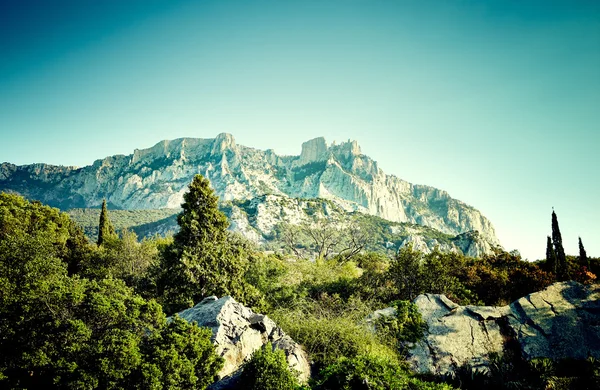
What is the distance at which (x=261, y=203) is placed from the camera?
17875 centimetres

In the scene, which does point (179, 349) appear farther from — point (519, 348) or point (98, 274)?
point (98, 274)

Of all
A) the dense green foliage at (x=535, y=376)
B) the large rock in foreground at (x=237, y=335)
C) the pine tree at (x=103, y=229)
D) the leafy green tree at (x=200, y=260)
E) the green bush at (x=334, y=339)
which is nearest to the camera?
the dense green foliage at (x=535, y=376)

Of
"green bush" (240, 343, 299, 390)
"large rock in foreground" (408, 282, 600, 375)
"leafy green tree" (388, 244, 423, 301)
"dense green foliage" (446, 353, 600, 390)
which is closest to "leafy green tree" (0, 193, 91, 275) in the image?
"green bush" (240, 343, 299, 390)

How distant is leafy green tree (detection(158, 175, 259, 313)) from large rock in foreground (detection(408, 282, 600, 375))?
11.4m

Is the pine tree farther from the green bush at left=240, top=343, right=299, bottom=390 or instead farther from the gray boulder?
the gray boulder

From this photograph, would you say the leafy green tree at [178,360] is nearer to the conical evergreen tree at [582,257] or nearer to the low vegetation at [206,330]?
the low vegetation at [206,330]

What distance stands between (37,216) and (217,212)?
88.1 feet

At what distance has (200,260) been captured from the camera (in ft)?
63.6

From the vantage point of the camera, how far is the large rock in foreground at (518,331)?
14227 millimetres

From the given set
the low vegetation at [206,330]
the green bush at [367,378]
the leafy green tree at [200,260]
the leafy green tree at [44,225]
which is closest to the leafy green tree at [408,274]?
the low vegetation at [206,330]

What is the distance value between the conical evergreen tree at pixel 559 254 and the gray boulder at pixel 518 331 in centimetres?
778

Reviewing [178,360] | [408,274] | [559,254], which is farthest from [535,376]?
[559,254]

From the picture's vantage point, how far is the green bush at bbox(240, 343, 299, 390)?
347 inches

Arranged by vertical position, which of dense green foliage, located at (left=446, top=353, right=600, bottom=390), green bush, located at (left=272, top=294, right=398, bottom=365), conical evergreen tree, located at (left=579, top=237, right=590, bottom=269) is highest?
conical evergreen tree, located at (left=579, top=237, right=590, bottom=269)
